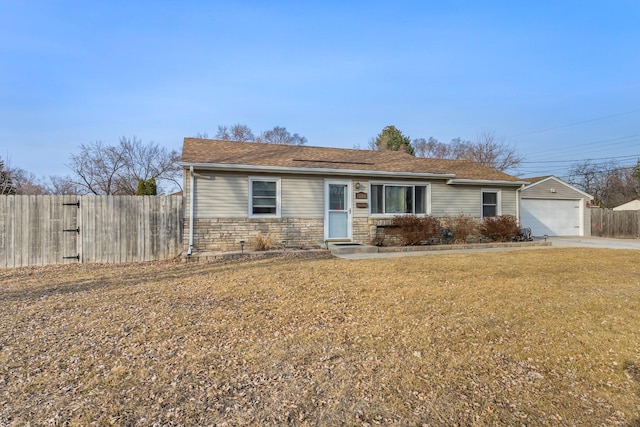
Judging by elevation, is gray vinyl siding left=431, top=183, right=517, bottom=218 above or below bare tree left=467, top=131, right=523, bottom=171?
below

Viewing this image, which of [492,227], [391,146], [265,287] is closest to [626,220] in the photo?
[492,227]

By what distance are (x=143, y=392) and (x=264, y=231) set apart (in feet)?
26.9

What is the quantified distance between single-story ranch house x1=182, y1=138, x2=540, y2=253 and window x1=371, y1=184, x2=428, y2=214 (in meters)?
0.04

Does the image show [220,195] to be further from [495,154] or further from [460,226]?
[495,154]

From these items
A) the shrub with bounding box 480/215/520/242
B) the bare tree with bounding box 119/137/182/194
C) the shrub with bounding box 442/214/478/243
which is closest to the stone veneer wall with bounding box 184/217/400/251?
the shrub with bounding box 442/214/478/243

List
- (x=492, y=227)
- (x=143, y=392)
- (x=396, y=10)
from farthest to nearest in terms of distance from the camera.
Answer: (x=492, y=227), (x=396, y=10), (x=143, y=392)

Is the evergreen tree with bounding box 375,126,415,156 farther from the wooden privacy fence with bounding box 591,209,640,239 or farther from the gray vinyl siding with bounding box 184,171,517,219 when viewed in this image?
the gray vinyl siding with bounding box 184,171,517,219

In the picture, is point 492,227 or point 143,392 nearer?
point 143,392

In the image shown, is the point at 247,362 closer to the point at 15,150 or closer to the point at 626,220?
the point at 15,150

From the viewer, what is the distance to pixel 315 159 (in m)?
12.2

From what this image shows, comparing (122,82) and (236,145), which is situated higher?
(122,82)

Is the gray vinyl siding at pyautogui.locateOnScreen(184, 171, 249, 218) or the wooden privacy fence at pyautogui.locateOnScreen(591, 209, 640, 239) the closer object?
the gray vinyl siding at pyautogui.locateOnScreen(184, 171, 249, 218)

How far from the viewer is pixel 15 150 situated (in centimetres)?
1716

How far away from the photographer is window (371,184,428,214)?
12.0 meters
